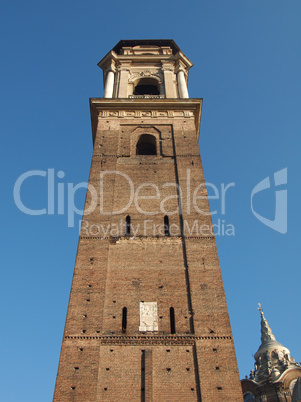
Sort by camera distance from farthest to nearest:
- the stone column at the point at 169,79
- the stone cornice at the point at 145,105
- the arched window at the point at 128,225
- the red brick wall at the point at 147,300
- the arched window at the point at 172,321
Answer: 1. the stone column at the point at 169,79
2. the stone cornice at the point at 145,105
3. the arched window at the point at 128,225
4. the arched window at the point at 172,321
5. the red brick wall at the point at 147,300

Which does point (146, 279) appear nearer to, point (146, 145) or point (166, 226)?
point (166, 226)

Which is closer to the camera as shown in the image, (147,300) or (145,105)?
(147,300)

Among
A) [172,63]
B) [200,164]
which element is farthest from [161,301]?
[172,63]

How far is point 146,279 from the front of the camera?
1476cm

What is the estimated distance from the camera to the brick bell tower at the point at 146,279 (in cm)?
1190

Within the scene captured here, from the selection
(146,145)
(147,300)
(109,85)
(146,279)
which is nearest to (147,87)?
(109,85)

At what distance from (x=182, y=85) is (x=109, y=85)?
4381 millimetres

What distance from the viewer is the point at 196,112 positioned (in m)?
24.2

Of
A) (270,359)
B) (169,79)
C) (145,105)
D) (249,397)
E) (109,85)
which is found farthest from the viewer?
(270,359)

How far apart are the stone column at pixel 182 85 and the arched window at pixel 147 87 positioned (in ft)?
4.93

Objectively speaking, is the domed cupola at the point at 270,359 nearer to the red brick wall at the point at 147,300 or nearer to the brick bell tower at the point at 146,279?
the brick bell tower at the point at 146,279

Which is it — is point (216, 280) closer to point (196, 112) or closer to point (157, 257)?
point (157, 257)

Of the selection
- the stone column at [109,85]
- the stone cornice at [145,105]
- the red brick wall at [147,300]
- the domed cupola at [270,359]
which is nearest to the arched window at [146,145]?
the stone cornice at [145,105]

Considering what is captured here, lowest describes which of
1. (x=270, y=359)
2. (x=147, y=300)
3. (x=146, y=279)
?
(x=147, y=300)
